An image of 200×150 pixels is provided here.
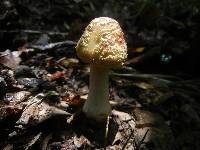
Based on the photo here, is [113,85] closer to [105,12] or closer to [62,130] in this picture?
[62,130]

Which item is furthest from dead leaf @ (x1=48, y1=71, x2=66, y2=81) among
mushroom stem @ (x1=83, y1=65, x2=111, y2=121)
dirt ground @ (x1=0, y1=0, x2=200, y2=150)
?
mushroom stem @ (x1=83, y1=65, x2=111, y2=121)

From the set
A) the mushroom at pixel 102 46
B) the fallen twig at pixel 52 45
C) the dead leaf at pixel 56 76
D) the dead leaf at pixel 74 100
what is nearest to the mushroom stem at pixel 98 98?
the mushroom at pixel 102 46

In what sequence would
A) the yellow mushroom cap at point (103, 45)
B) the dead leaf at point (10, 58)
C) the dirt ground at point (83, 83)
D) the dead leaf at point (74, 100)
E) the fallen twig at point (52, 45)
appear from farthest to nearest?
1. the fallen twig at point (52, 45)
2. the dead leaf at point (10, 58)
3. the dead leaf at point (74, 100)
4. the dirt ground at point (83, 83)
5. the yellow mushroom cap at point (103, 45)

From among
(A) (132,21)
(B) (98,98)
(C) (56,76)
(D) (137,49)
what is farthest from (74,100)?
(A) (132,21)

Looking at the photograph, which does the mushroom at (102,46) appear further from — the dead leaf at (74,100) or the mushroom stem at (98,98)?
the dead leaf at (74,100)

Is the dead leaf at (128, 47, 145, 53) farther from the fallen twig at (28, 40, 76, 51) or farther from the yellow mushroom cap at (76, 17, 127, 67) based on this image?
the yellow mushroom cap at (76, 17, 127, 67)

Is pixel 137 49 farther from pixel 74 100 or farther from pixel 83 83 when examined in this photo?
pixel 74 100
